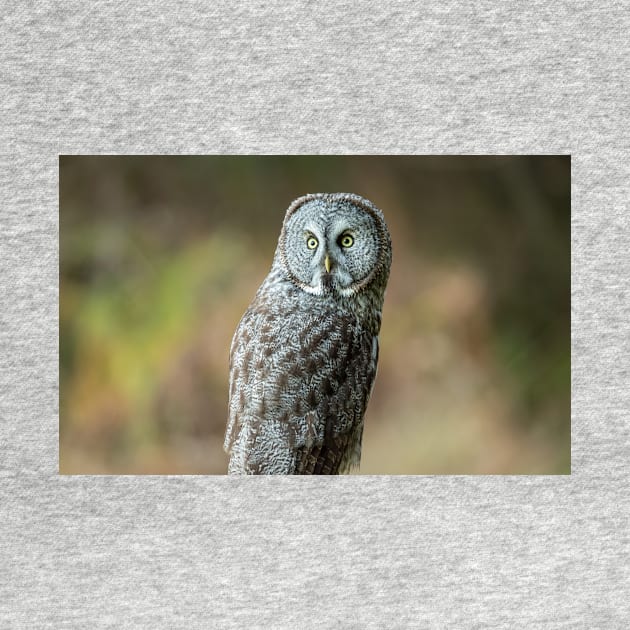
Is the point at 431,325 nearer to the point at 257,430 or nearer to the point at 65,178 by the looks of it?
the point at 257,430

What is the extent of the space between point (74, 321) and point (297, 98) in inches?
35.3

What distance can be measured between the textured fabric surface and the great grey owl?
119 mm

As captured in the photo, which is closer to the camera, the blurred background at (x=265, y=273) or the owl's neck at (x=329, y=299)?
the owl's neck at (x=329, y=299)

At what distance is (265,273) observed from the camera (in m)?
2.64

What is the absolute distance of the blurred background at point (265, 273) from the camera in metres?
2.51

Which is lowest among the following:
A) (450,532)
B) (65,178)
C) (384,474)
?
(450,532)

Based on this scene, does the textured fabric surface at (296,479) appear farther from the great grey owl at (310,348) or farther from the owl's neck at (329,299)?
the owl's neck at (329,299)

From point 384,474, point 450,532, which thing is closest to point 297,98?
point 384,474

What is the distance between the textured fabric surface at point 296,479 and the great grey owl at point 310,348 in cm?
12

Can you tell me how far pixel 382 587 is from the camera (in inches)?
95.0

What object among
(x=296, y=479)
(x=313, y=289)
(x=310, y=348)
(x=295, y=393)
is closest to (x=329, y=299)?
(x=313, y=289)

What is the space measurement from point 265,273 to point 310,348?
1.29ft

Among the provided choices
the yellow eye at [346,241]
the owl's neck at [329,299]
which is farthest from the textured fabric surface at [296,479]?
the owl's neck at [329,299]

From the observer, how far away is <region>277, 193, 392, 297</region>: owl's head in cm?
235
